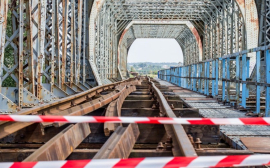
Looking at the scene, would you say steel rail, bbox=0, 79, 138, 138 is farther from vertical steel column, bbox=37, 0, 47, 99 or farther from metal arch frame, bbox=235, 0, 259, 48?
metal arch frame, bbox=235, 0, 259, 48

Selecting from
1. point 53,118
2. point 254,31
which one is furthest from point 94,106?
point 254,31

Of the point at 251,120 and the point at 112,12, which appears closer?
the point at 251,120

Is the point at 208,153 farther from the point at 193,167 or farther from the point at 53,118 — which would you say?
the point at 53,118

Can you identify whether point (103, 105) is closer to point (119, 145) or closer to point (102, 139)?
point (102, 139)

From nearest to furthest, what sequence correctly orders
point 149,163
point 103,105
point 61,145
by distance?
1. point 149,163
2. point 61,145
3. point 103,105

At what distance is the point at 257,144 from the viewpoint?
4164mm

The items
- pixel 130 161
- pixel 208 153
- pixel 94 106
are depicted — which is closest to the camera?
pixel 130 161

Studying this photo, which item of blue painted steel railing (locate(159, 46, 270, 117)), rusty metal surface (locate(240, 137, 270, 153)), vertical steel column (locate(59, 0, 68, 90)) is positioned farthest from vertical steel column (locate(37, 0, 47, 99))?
rusty metal surface (locate(240, 137, 270, 153))

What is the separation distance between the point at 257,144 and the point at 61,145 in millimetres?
2470

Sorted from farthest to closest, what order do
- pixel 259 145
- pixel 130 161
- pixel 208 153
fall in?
pixel 259 145, pixel 208 153, pixel 130 161

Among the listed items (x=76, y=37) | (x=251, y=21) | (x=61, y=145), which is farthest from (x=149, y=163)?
(x=251, y=21)

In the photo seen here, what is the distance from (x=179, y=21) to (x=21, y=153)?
3050 centimetres

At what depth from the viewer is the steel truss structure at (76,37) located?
750 cm

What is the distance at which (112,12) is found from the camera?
94.9ft
